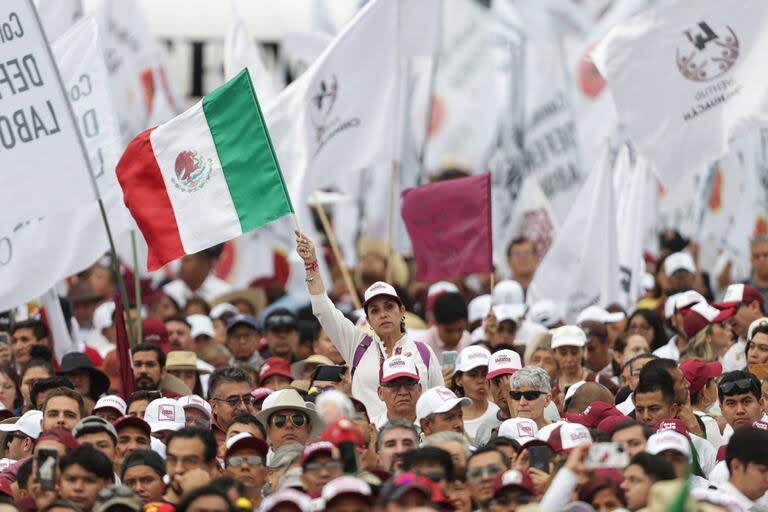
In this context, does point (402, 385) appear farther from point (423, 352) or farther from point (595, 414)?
point (595, 414)

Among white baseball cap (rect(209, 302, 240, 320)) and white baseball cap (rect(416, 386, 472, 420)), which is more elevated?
white baseball cap (rect(416, 386, 472, 420))

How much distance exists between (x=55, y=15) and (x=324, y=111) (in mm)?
3094

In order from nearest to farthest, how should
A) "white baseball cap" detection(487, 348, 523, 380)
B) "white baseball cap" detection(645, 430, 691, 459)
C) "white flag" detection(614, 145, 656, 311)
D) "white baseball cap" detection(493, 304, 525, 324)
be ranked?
"white baseball cap" detection(645, 430, 691, 459)
"white baseball cap" detection(487, 348, 523, 380)
"white baseball cap" detection(493, 304, 525, 324)
"white flag" detection(614, 145, 656, 311)

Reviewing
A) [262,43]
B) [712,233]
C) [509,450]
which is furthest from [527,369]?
[262,43]

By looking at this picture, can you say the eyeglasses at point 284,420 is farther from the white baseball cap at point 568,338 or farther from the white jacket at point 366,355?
the white baseball cap at point 568,338

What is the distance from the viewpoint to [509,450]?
10.3m

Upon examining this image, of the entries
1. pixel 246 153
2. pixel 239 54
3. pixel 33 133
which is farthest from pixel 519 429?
pixel 239 54

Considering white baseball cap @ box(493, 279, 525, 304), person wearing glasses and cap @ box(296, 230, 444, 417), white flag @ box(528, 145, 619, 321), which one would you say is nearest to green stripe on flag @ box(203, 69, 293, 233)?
person wearing glasses and cap @ box(296, 230, 444, 417)

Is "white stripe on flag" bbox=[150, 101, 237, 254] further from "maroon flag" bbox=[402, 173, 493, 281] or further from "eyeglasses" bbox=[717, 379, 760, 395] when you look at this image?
"eyeglasses" bbox=[717, 379, 760, 395]

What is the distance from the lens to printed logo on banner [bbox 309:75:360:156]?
15297 mm

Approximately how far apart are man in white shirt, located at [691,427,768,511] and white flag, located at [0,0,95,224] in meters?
5.08

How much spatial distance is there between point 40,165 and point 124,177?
604 millimetres

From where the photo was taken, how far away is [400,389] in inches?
446

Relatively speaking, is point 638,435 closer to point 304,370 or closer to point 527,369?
point 527,369
